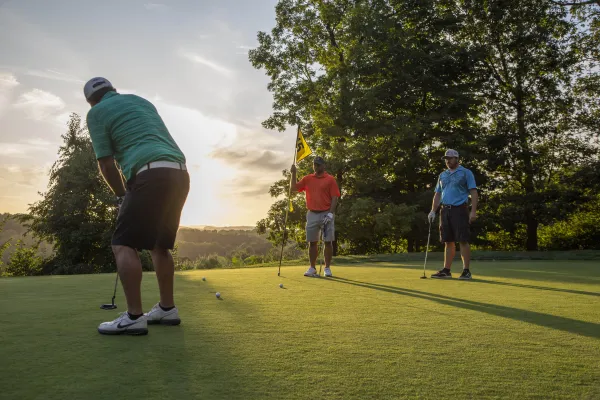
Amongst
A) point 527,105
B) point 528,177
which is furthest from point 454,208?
point 527,105

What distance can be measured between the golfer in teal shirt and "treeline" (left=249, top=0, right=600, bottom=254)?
17.3 meters

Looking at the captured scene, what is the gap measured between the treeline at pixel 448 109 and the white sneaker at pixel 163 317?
1734cm

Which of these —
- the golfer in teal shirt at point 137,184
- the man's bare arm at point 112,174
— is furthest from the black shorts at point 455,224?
the man's bare arm at point 112,174

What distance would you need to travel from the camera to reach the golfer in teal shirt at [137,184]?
370 cm

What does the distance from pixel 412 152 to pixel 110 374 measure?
74.2 feet

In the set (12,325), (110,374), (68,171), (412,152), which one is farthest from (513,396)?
(68,171)

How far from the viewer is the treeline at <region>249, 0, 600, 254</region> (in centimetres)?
2284

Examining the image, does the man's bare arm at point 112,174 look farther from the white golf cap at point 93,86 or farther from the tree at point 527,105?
the tree at point 527,105

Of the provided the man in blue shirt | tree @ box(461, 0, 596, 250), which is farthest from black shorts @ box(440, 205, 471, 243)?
tree @ box(461, 0, 596, 250)

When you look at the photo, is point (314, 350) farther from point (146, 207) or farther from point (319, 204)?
point (319, 204)

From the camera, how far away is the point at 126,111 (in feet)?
12.7

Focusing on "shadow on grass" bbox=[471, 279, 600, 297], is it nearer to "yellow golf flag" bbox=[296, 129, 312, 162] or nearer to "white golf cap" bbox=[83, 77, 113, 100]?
"yellow golf flag" bbox=[296, 129, 312, 162]

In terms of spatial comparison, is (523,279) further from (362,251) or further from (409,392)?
(362,251)

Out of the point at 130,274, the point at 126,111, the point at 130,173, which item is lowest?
the point at 130,274
